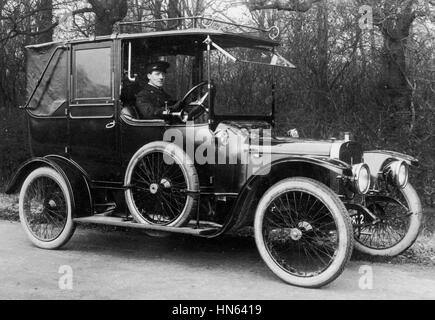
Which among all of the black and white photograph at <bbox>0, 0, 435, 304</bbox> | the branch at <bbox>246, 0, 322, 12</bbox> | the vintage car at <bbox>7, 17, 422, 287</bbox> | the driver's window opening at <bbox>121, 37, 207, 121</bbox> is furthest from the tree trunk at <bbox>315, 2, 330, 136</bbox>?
the driver's window opening at <bbox>121, 37, 207, 121</bbox>

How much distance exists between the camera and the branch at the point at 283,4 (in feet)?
31.1

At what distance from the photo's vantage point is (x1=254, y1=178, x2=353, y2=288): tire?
444 centimetres

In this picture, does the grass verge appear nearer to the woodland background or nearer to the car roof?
the woodland background

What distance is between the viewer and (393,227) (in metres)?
5.69

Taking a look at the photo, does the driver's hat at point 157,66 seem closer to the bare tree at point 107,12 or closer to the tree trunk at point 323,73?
the tree trunk at point 323,73

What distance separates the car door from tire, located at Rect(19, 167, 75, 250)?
0.35 meters

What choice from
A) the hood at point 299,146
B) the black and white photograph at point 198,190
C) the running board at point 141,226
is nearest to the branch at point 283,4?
the black and white photograph at point 198,190

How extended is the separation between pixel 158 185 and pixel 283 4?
553 cm

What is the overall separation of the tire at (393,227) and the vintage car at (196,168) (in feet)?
0.04

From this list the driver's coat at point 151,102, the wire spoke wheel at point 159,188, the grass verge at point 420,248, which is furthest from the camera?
the driver's coat at point 151,102

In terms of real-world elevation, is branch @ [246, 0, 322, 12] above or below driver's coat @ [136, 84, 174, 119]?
above

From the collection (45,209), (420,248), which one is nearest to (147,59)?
(45,209)

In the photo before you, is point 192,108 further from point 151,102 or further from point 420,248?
point 420,248

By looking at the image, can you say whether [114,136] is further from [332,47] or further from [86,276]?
[332,47]
